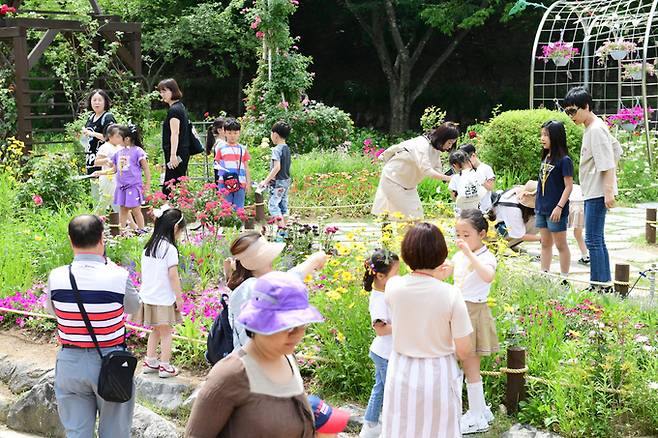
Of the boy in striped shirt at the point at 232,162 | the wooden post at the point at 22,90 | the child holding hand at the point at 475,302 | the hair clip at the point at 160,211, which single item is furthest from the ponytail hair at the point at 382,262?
the wooden post at the point at 22,90

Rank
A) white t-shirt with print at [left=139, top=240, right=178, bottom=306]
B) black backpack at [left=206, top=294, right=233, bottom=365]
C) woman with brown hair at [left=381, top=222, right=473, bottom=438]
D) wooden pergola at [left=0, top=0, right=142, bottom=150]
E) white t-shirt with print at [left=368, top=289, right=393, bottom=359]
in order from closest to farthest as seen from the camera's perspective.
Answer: woman with brown hair at [left=381, top=222, right=473, bottom=438], black backpack at [left=206, top=294, right=233, bottom=365], white t-shirt with print at [left=368, top=289, right=393, bottom=359], white t-shirt with print at [left=139, top=240, right=178, bottom=306], wooden pergola at [left=0, top=0, right=142, bottom=150]

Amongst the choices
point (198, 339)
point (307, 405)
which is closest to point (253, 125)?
point (198, 339)

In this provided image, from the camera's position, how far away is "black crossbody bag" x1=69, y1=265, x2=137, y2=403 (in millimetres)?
4324

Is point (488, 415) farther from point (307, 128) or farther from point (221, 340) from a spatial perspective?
point (307, 128)

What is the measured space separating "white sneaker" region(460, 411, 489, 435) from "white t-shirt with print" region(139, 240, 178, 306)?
2058 mm

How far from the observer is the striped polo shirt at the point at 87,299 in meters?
4.37

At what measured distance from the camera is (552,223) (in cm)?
781

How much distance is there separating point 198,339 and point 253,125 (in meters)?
9.58

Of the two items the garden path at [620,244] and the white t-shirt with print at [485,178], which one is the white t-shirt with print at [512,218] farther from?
the garden path at [620,244]

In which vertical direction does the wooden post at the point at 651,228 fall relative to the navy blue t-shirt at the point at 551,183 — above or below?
below

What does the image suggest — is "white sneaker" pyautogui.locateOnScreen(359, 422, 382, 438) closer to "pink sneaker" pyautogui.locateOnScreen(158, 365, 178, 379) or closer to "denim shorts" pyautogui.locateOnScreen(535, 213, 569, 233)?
"pink sneaker" pyautogui.locateOnScreen(158, 365, 178, 379)

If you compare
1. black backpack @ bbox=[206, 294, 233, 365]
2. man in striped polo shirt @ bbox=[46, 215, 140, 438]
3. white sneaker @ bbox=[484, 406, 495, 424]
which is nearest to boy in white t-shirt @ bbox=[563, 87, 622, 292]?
white sneaker @ bbox=[484, 406, 495, 424]

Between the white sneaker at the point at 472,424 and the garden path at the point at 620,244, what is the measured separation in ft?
7.35

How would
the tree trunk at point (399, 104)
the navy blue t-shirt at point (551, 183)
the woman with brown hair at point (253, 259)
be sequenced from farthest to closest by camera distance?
the tree trunk at point (399, 104)
the navy blue t-shirt at point (551, 183)
the woman with brown hair at point (253, 259)
